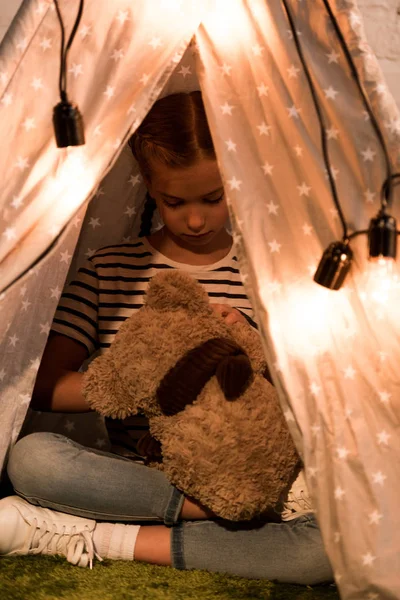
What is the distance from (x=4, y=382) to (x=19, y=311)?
5.2 inches

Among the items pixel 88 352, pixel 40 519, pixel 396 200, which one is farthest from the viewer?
pixel 88 352

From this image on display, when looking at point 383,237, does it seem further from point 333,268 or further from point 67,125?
point 67,125

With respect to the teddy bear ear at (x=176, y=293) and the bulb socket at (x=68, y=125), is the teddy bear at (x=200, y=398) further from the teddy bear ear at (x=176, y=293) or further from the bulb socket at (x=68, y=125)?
the bulb socket at (x=68, y=125)

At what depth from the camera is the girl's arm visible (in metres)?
1.46

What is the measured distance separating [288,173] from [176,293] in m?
0.27

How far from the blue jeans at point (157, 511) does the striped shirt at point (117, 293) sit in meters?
0.15

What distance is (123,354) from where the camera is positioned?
1291mm

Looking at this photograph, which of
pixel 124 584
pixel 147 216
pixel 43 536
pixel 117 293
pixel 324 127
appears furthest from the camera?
pixel 147 216

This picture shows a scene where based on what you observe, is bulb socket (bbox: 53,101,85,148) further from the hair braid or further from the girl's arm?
the hair braid

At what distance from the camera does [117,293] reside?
1.58 metres

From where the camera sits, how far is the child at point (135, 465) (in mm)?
1323

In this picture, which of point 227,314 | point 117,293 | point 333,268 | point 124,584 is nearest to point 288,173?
point 333,268

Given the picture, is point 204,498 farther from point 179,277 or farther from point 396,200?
point 396,200

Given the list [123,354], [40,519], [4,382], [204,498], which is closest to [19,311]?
[4,382]
